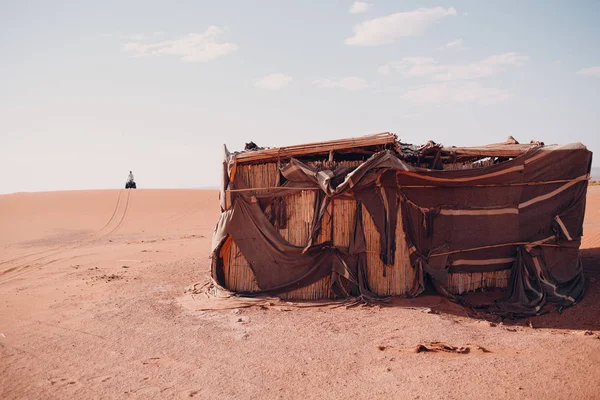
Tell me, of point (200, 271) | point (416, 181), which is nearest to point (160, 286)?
point (200, 271)

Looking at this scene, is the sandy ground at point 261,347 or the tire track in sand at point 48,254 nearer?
the sandy ground at point 261,347

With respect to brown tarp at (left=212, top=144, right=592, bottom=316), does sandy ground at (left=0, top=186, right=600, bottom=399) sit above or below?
below

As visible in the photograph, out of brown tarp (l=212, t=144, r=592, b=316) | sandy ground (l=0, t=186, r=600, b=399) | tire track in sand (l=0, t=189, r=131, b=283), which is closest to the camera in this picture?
sandy ground (l=0, t=186, r=600, b=399)

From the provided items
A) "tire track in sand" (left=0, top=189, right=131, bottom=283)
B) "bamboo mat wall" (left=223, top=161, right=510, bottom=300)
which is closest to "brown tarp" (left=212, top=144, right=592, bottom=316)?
"bamboo mat wall" (left=223, top=161, right=510, bottom=300)

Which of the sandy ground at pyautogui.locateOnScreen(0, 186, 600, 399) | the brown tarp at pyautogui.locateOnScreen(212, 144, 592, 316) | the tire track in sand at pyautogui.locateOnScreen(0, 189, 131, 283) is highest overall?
the brown tarp at pyautogui.locateOnScreen(212, 144, 592, 316)

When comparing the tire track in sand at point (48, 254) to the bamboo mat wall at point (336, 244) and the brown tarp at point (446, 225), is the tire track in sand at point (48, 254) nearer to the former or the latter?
the bamboo mat wall at point (336, 244)

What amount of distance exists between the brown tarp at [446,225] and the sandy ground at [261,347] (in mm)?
677

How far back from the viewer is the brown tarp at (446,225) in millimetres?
7160

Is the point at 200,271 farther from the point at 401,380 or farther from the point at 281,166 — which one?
the point at 401,380

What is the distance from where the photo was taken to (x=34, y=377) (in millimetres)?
4523

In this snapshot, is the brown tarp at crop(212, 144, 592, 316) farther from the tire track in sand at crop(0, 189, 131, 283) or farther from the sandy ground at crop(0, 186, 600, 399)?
the tire track in sand at crop(0, 189, 131, 283)

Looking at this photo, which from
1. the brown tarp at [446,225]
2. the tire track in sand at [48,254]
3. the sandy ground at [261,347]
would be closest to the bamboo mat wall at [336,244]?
the brown tarp at [446,225]

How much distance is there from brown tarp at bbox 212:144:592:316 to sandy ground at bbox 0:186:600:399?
2.22 ft

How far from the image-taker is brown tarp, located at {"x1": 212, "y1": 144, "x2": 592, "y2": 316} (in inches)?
282
